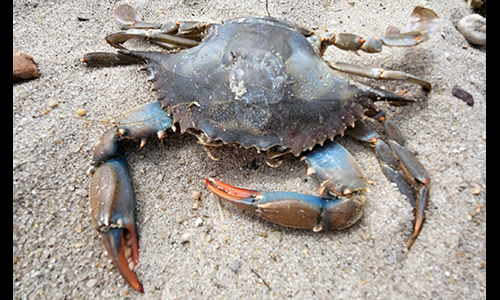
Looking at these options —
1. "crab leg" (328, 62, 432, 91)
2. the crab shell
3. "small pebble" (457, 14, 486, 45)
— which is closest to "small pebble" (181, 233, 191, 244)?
the crab shell

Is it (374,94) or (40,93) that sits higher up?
(374,94)

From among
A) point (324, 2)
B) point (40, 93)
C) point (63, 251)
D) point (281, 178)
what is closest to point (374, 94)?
point (281, 178)

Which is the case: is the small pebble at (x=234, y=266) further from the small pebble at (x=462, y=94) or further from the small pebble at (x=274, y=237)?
the small pebble at (x=462, y=94)

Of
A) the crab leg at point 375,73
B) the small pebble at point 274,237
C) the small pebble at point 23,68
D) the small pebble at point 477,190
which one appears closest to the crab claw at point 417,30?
Answer: the crab leg at point 375,73

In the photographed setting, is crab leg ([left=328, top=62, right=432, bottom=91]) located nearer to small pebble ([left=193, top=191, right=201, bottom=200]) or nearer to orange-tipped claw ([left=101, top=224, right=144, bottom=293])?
small pebble ([left=193, top=191, right=201, bottom=200])

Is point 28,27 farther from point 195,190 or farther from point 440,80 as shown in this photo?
point 440,80
